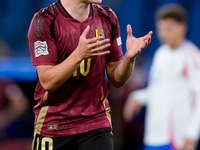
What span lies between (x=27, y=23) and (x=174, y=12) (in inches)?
60.5

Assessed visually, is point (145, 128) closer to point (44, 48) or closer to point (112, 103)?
point (112, 103)

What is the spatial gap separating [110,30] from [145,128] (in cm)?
189

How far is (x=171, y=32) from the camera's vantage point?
3992 mm

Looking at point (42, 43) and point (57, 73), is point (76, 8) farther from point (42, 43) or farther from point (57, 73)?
point (57, 73)

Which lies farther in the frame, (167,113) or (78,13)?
(167,113)

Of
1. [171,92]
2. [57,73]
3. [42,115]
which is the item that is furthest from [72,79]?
[171,92]

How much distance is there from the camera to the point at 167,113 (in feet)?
13.1

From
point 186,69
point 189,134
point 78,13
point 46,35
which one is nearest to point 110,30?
point 78,13

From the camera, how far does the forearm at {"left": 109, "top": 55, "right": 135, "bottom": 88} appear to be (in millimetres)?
2295

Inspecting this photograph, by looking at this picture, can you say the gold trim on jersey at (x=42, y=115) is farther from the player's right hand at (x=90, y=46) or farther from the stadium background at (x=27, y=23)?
the stadium background at (x=27, y=23)

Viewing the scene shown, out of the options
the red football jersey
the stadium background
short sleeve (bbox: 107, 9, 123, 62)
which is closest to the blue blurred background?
the stadium background

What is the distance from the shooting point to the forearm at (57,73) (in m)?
2.08

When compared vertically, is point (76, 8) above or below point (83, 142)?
above

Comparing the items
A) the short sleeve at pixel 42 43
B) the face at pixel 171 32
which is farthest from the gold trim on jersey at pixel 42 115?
the face at pixel 171 32
